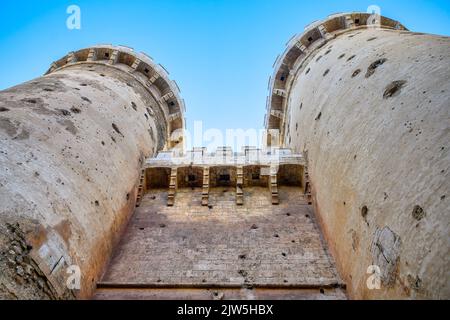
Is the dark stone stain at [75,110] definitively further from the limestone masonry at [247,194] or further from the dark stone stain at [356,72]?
the dark stone stain at [356,72]

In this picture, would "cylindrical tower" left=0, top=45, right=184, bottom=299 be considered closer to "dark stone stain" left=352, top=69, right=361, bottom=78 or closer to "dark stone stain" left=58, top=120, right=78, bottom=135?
"dark stone stain" left=58, top=120, right=78, bottom=135

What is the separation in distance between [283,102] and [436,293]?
51.9 feet

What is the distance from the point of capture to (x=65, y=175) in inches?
340

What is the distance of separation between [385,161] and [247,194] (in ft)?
19.9

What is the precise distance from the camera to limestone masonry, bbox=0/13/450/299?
6266 millimetres

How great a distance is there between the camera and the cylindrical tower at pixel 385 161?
18.3ft

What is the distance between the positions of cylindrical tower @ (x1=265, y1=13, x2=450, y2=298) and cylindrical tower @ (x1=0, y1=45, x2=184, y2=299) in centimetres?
596

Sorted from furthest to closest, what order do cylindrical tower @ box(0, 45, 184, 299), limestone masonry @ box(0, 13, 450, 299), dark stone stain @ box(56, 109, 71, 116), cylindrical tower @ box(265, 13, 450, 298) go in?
dark stone stain @ box(56, 109, 71, 116) < cylindrical tower @ box(0, 45, 184, 299) < limestone masonry @ box(0, 13, 450, 299) < cylindrical tower @ box(265, 13, 450, 298)

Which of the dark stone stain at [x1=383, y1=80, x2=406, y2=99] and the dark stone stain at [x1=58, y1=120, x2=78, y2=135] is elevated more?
the dark stone stain at [x1=383, y1=80, x2=406, y2=99]

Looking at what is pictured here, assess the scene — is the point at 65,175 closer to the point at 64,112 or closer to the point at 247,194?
the point at 64,112

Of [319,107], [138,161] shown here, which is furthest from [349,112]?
[138,161]

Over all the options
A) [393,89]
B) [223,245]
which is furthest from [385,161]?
[223,245]

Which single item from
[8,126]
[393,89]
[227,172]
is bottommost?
[227,172]

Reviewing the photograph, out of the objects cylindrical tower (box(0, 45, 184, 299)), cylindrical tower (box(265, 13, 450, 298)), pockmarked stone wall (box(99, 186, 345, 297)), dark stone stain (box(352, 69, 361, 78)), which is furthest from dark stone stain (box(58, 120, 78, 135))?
dark stone stain (box(352, 69, 361, 78))
